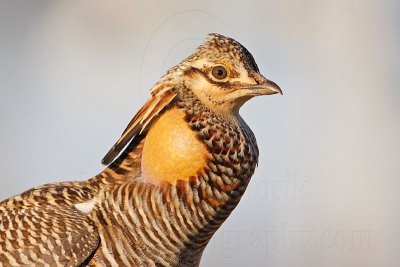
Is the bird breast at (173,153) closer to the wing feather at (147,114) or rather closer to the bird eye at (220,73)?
the wing feather at (147,114)

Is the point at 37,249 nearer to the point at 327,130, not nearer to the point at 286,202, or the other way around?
the point at 286,202

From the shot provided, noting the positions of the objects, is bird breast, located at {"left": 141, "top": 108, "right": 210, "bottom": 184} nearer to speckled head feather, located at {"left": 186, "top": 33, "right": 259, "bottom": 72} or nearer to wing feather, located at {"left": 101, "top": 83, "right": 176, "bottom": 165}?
wing feather, located at {"left": 101, "top": 83, "right": 176, "bottom": 165}

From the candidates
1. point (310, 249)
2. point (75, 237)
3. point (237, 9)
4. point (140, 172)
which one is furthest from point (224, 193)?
point (237, 9)

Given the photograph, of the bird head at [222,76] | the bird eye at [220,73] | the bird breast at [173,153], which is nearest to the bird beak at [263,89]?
the bird head at [222,76]

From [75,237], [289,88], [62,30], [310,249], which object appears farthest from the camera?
[62,30]

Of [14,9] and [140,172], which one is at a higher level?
[14,9]

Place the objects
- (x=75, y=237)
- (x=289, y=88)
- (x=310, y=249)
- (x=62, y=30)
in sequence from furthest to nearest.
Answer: (x=62, y=30)
(x=289, y=88)
(x=310, y=249)
(x=75, y=237)

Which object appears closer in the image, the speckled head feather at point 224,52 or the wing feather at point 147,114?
the speckled head feather at point 224,52
